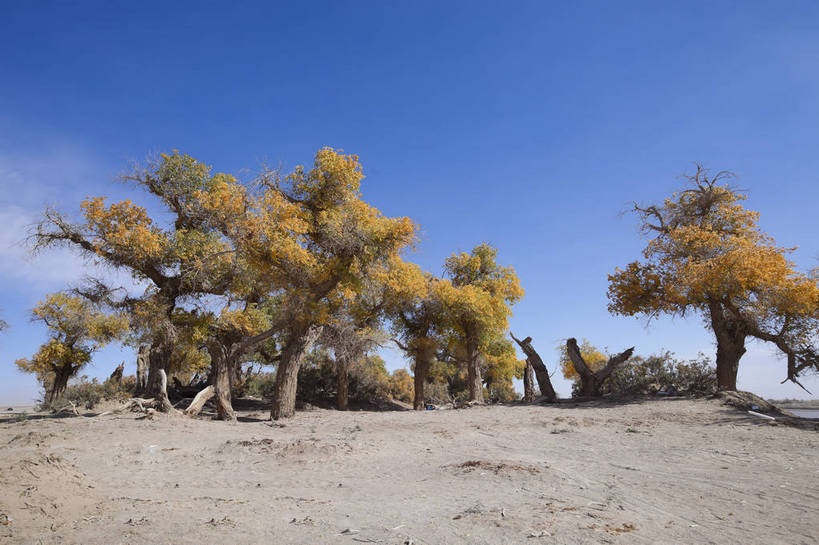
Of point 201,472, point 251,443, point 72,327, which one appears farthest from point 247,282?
point 72,327

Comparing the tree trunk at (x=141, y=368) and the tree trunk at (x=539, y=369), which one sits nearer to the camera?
the tree trunk at (x=539, y=369)

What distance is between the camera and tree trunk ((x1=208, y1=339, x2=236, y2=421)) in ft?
47.0

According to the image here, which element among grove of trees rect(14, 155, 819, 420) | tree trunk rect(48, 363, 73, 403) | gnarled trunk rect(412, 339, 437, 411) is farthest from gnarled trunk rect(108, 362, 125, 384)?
gnarled trunk rect(412, 339, 437, 411)

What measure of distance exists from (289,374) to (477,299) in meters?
10.5

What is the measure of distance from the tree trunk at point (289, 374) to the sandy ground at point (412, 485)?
13.1 ft

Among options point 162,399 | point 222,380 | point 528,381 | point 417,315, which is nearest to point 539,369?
point 528,381

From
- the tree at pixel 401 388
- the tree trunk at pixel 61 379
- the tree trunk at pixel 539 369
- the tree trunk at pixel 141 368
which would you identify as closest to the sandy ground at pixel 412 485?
the tree trunk at pixel 539 369

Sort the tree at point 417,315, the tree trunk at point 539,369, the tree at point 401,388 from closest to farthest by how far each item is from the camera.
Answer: the tree trunk at point 539,369
the tree at point 417,315
the tree at point 401,388

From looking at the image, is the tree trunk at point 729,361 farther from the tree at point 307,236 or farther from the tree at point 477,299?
the tree at point 307,236

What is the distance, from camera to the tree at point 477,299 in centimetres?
2189

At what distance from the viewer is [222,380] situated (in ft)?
48.2

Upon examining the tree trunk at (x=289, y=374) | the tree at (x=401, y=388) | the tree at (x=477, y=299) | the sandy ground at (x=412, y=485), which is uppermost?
the tree at (x=477, y=299)

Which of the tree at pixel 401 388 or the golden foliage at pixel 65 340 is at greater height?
the golden foliage at pixel 65 340

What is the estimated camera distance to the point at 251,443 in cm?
834
